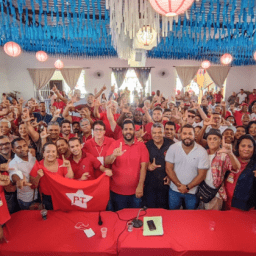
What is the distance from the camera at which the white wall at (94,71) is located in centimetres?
1168

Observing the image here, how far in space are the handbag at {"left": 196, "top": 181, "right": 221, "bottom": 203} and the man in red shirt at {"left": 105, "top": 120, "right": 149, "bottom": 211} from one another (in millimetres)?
699

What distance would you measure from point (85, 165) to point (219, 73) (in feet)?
42.6

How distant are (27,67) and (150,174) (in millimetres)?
11883

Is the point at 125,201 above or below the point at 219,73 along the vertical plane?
below

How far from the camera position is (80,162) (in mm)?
2580

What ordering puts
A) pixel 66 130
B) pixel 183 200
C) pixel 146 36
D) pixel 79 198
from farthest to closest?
pixel 146 36, pixel 66 130, pixel 183 200, pixel 79 198

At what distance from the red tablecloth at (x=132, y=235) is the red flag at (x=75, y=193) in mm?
106

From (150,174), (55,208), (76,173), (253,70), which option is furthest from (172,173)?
(253,70)

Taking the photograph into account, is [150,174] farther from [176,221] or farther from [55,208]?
[55,208]

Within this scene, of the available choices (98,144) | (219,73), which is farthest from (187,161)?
(219,73)

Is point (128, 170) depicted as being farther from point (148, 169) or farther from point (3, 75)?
point (3, 75)

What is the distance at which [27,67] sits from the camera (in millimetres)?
11875

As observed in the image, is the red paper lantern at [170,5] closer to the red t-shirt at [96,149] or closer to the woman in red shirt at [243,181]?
the woman in red shirt at [243,181]

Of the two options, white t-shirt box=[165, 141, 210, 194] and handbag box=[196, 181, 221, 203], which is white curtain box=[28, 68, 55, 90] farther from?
handbag box=[196, 181, 221, 203]
